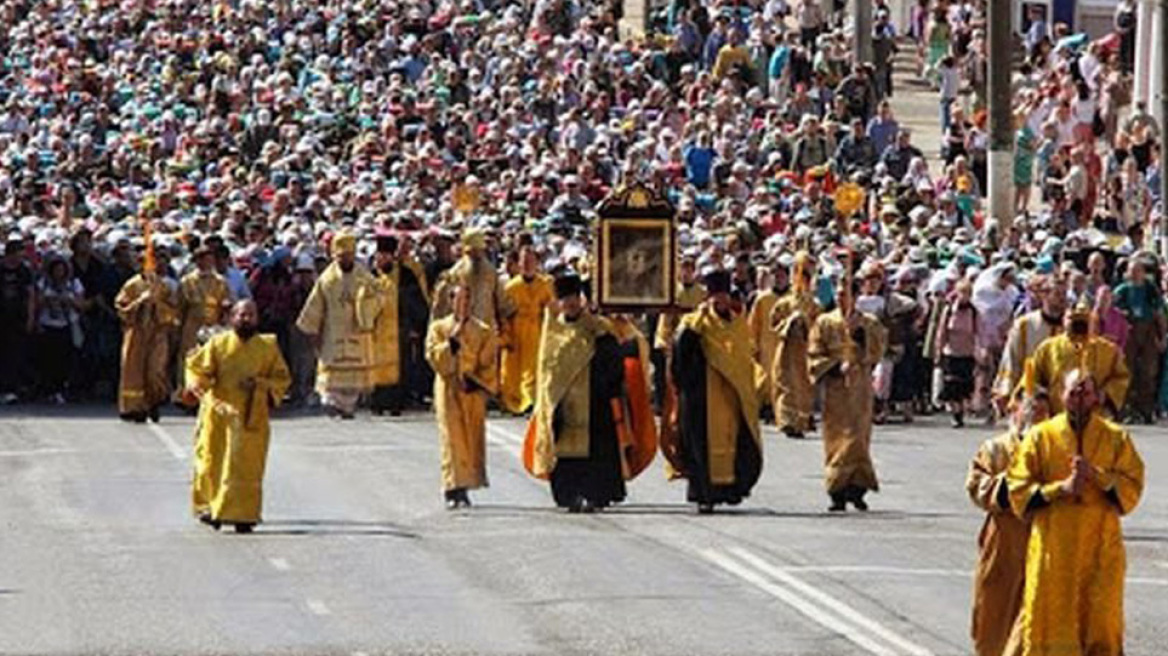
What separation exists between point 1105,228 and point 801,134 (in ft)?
14.7

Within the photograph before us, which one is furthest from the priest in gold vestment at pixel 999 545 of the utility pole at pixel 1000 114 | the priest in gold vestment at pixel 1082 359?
the utility pole at pixel 1000 114

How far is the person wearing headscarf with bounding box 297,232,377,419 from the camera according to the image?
43094 mm

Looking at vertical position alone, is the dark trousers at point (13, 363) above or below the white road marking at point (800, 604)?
below

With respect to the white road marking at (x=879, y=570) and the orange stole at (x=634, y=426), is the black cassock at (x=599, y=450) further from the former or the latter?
the white road marking at (x=879, y=570)

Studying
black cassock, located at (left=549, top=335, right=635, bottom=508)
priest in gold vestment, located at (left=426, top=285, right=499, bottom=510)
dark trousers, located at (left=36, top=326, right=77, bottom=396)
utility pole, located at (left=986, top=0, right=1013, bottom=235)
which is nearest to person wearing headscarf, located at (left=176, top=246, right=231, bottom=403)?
dark trousers, located at (left=36, top=326, right=77, bottom=396)

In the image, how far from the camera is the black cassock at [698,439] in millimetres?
32875

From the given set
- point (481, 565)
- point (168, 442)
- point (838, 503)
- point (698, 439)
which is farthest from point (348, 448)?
point (481, 565)

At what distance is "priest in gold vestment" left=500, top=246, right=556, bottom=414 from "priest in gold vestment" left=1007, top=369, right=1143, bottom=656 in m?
16.2

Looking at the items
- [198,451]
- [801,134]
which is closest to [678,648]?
[198,451]

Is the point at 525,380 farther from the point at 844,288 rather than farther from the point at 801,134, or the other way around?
the point at 801,134

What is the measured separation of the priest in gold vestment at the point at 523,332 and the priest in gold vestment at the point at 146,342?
315 centimetres

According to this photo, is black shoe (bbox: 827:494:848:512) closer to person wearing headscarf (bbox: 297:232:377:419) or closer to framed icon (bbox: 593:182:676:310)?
framed icon (bbox: 593:182:676:310)

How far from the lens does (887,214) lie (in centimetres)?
4866

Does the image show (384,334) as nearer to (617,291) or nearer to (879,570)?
(617,291)
